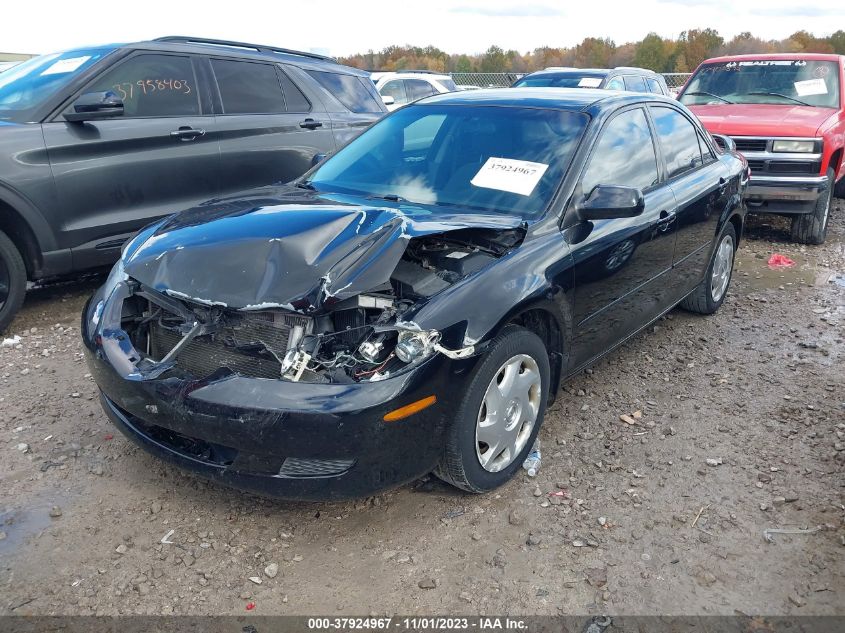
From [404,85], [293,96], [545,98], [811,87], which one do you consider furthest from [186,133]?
[404,85]

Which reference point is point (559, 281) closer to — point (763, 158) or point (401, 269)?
point (401, 269)

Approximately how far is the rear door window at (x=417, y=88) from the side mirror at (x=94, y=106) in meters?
10.5

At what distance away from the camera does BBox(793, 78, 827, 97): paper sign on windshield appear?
26.3ft

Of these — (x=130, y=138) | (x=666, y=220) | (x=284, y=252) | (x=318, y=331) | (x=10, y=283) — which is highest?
(x=130, y=138)

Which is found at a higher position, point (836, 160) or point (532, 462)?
point (836, 160)

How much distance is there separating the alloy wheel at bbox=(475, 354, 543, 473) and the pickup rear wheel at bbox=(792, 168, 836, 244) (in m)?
5.93

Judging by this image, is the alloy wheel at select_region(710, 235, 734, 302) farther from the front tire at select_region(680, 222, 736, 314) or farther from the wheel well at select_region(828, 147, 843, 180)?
Answer: the wheel well at select_region(828, 147, 843, 180)

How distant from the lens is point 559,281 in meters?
3.26

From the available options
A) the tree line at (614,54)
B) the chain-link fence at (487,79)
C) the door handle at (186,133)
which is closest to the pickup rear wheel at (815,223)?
the door handle at (186,133)

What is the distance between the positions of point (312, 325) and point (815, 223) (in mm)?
6956

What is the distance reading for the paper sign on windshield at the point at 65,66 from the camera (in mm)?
4988

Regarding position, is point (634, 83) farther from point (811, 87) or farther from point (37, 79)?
point (37, 79)


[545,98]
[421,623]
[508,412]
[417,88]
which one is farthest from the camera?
[417,88]

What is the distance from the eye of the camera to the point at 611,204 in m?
3.34
